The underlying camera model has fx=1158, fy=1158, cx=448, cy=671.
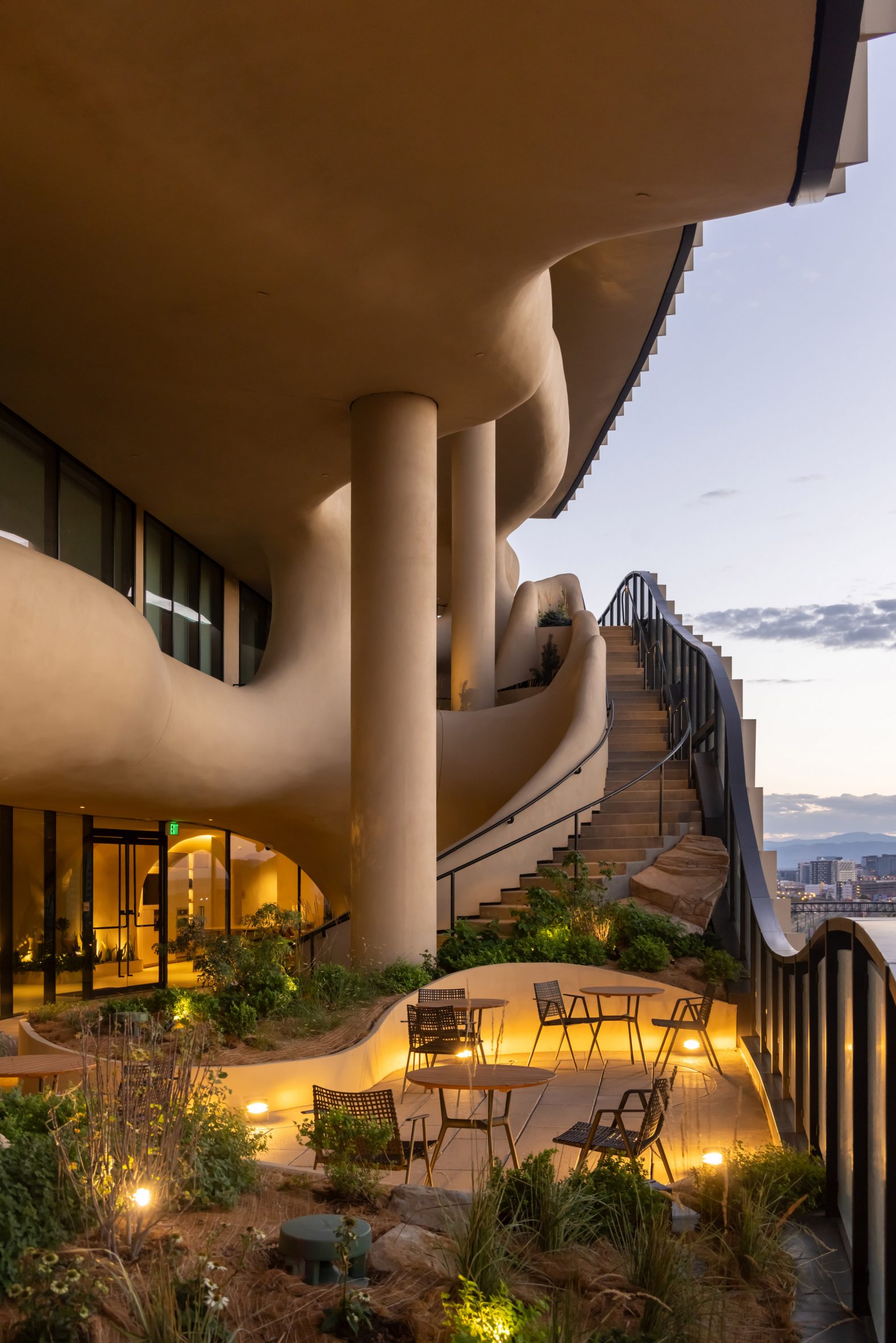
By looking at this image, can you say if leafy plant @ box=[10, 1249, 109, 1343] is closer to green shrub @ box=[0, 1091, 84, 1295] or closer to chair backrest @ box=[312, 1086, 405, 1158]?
green shrub @ box=[0, 1091, 84, 1295]

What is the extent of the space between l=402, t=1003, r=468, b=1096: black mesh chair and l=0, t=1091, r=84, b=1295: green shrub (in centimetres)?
359

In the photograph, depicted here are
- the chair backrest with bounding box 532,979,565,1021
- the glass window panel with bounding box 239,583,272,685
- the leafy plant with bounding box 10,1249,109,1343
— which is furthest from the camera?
the glass window panel with bounding box 239,583,272,685

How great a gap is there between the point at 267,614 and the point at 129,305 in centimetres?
1135

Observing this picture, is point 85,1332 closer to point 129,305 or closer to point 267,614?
point 129,305

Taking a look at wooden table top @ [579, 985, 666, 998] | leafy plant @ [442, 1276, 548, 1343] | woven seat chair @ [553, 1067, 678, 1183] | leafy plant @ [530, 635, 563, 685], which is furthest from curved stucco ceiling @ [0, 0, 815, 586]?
leafy plant @ [530, 635, 563, 685]

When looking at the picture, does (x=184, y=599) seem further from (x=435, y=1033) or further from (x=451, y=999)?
(x=435, y=1033)

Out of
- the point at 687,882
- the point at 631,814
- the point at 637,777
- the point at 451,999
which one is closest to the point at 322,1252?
the point at 451,999

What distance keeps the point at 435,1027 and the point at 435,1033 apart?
19.8 inches

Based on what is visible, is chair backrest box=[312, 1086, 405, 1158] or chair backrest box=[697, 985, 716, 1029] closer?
chair backrest box=[312, 1086, 405, 1158]

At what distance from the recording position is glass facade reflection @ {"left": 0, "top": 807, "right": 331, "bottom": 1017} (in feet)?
47.6

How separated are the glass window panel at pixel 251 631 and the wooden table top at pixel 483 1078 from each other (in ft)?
42.5

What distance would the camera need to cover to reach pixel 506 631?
2219 centimetres

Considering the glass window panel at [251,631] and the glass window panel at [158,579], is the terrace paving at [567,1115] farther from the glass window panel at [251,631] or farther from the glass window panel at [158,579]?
the glass window panel at [251,631]

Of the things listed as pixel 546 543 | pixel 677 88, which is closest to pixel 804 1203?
pixel 677 88
